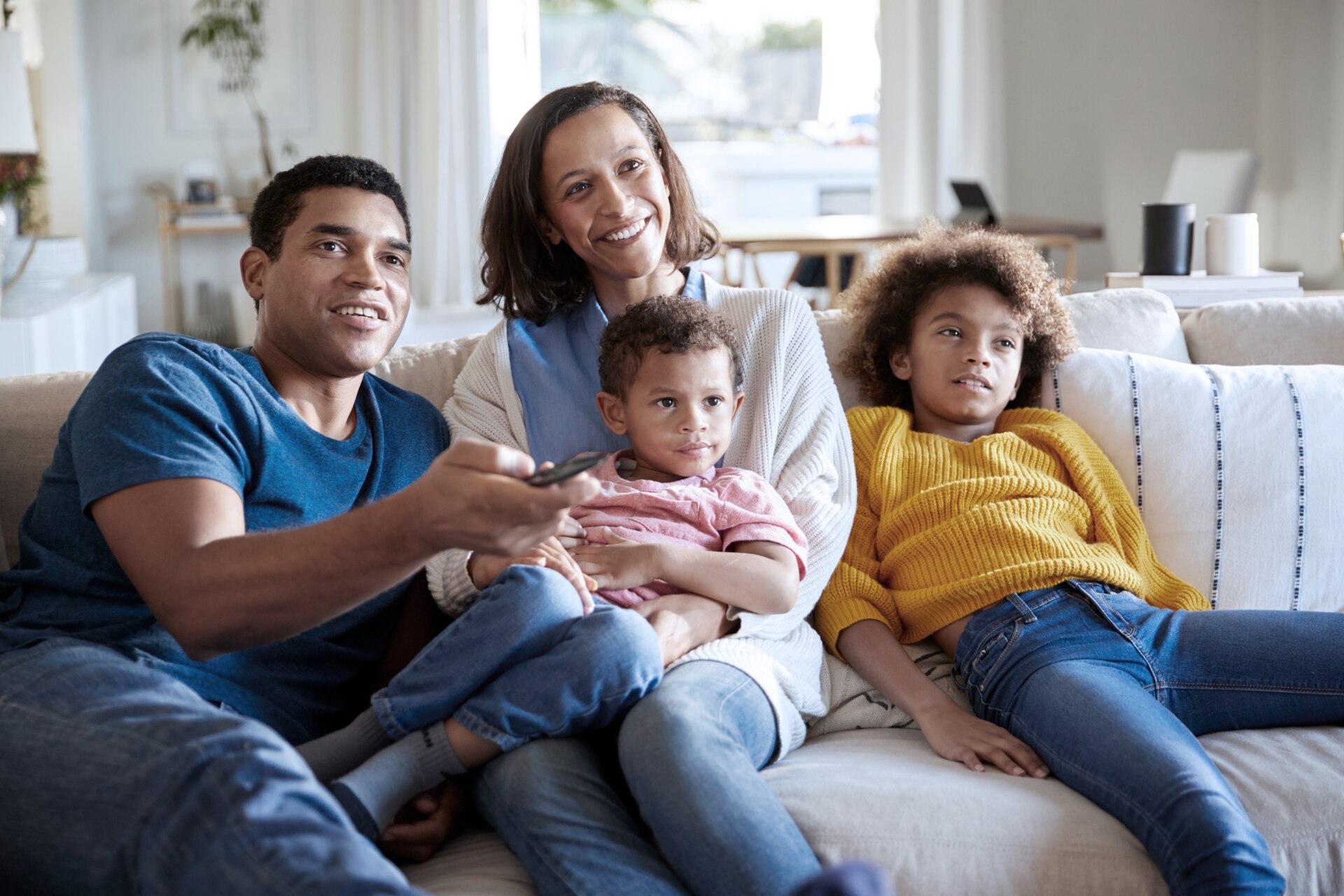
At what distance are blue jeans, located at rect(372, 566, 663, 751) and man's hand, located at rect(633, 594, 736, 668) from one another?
0.34 feet

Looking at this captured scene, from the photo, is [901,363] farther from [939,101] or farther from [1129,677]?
[939,101]

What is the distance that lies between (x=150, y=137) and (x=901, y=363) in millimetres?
5571

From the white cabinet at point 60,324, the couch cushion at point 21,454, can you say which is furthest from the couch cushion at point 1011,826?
the white cabinet at point 60,324

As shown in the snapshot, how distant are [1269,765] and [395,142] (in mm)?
5786

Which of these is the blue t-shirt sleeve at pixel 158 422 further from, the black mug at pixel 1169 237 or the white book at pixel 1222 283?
the black mug at pixel 1169 237

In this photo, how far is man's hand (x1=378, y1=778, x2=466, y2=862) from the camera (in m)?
1.33

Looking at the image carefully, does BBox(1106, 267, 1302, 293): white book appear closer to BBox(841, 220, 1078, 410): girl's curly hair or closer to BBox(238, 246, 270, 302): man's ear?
BBox(841, 220, 1078, 410): girl's curly hair

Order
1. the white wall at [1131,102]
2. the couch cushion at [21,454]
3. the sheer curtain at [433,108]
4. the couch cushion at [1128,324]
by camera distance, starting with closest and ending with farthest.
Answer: the couch cushion at [21,454], the couch cushion at [1128,324], the white wall at [1131,102], the sheer curtain at [433,108]

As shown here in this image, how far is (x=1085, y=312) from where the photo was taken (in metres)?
2.10

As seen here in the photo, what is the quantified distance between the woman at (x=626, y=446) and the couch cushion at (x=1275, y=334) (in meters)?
0.73

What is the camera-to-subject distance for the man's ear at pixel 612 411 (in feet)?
5.62

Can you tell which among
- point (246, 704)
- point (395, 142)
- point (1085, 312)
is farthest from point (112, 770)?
point (395, 142)

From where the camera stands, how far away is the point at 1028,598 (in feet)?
5.38

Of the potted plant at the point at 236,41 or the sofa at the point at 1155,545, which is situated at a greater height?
the potted plant at the point at 236,41
